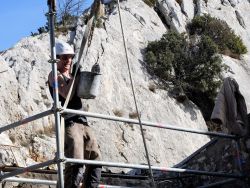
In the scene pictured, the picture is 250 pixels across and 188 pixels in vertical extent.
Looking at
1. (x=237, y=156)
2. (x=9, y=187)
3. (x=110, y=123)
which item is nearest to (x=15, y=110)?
(x=110, y=123)

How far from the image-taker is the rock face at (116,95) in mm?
18156

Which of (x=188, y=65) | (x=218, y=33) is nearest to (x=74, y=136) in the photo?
(x=188, y=65)

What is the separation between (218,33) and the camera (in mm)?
27859

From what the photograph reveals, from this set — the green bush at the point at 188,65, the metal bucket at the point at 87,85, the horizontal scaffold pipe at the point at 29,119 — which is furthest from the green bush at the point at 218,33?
the horizontal scaffold pipe at the point at 29,119

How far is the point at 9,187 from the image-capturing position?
10312 mm

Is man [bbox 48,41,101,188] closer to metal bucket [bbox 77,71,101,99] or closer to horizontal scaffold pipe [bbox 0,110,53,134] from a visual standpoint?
metal bucket [bbox 77,71,101,99]

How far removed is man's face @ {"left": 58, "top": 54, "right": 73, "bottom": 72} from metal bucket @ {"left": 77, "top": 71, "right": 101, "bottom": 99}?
248 millimetres

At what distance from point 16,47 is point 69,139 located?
644 inches

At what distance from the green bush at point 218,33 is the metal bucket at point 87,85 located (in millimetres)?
21456

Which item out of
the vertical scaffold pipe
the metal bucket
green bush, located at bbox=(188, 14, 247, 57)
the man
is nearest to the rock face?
green bush, located at bbox=(188, 14, 247, 57)

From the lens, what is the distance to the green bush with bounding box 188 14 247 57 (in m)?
27.6

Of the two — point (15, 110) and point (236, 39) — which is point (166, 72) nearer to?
point (236, 39)

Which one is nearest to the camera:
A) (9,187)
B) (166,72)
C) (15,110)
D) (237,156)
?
(237,156)

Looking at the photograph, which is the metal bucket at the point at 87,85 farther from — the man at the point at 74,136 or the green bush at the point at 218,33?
the green bush at the point at 218,33
